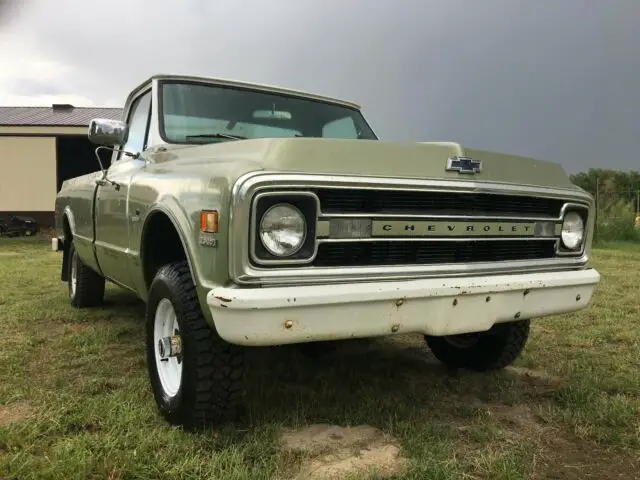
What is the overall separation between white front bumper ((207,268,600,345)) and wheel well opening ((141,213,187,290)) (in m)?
0.88

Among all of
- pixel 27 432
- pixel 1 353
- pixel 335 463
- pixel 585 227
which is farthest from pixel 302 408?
pixel 1 353

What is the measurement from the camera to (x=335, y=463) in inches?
92.3

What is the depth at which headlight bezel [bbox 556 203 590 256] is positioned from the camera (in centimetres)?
298

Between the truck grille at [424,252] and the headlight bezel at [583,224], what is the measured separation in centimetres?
8

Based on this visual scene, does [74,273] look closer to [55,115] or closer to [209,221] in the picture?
[209,221]

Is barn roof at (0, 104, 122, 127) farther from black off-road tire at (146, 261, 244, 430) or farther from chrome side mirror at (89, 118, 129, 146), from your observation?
black off-road tire at (146, 261, 244, 430)

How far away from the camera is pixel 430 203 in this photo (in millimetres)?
2518

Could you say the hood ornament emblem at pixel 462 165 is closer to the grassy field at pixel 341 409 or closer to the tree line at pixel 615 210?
the grassy field at pixel 341 409

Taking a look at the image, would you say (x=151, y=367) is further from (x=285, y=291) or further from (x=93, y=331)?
(x=93, y=331)

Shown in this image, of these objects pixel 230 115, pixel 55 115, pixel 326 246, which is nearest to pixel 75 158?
pixel 55 115

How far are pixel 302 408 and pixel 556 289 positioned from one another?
4.43 ft

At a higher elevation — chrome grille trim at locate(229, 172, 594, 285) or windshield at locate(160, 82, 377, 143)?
windshield at locate(160, 82, 377, 143)

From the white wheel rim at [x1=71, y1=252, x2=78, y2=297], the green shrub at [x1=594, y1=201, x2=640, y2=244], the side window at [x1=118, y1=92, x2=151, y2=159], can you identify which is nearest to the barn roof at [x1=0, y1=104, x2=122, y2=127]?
the white wheel rim at [x1=71, y1=252, x2=78, y2=297]

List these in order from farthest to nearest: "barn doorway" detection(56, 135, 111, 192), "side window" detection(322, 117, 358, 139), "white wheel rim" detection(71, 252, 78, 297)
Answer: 1. "barn doorway" detection(56, 135, 111, 192)
2. "white wheel rim" detection(71, 252, 78, 297)
3. "side window" detection(322, 117, 358, 139)
